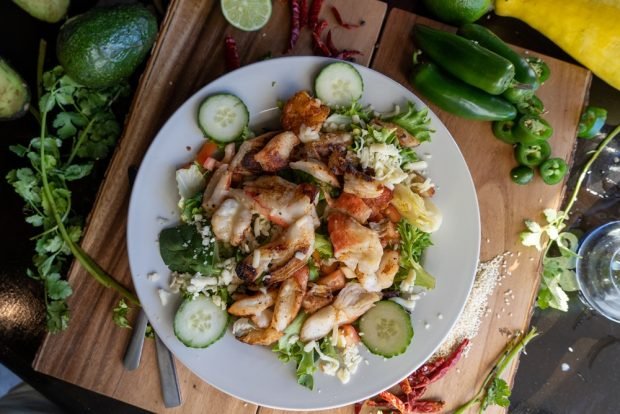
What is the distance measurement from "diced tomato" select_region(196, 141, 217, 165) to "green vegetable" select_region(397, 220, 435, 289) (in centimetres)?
113

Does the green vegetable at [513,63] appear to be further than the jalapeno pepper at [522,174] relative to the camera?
No

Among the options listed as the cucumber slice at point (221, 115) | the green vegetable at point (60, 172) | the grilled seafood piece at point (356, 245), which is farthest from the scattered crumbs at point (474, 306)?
the green vegetable at point (60, 172)

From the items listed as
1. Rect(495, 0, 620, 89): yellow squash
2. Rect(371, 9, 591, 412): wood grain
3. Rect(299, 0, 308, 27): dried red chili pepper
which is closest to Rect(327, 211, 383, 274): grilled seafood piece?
Rect(371, 9, 591, 412): wood grain

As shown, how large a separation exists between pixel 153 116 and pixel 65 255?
1043 mm

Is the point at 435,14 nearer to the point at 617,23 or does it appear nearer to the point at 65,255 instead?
the point at 617,23

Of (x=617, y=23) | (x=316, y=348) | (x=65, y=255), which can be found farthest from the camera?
(x=65, y=255)

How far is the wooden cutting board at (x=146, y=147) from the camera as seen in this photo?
3361 mm

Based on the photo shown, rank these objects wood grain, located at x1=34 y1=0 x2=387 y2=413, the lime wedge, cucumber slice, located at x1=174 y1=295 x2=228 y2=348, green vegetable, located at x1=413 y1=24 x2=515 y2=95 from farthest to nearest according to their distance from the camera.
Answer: wood grain, located at x1=34 y1=0 x2=387 y2=413, the lime wedge, green vegetable, located at x1=413 y1=24 x2=515 y2=95, cucumber slice, located at x1=174 y1=295 x2=228 y2=348

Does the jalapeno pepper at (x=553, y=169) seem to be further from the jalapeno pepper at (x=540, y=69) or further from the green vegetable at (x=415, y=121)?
the green vegetable at (x=415, y=121)

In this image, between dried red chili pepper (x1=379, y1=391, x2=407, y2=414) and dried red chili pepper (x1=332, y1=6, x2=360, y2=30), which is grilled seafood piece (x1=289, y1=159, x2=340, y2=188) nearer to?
dried red chili pepper (x1=332, y1=6, x2=360, y2=30)

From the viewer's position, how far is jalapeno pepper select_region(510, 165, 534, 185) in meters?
3.42

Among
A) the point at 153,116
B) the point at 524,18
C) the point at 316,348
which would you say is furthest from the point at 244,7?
the point at 316,348

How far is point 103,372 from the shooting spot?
11.2ft

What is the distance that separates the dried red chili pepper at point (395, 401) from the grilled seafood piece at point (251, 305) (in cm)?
101
